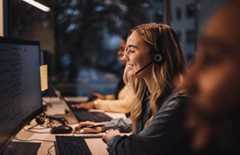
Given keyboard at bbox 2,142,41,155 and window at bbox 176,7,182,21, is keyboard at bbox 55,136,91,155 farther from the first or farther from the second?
window at bbox 176,7,182,21

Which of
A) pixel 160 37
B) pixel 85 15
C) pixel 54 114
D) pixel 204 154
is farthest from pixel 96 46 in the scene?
pixel 204 154

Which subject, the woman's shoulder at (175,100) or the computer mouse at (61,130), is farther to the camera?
the computer mouse at (61,130)

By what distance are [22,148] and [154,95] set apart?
0.57 meters

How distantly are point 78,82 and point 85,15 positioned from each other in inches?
28.2

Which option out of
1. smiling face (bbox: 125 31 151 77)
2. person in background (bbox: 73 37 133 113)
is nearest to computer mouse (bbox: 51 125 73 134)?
smiling face (bbox: 125 31 151 77)

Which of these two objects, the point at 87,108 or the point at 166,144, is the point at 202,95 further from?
the point at 87,108

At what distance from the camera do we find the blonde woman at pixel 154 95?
1483 mm

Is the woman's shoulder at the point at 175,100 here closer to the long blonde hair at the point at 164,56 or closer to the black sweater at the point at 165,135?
the black sweater at the point at 165,135

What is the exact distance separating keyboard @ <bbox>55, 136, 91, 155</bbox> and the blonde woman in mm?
98

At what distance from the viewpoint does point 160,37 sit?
1.69 metres

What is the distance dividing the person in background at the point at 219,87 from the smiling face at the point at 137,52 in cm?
112

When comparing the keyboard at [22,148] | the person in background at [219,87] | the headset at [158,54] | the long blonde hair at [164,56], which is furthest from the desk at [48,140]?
the person in background at [219,87]

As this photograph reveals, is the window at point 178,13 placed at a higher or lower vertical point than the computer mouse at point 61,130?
higher

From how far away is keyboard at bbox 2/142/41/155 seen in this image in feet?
5.59
